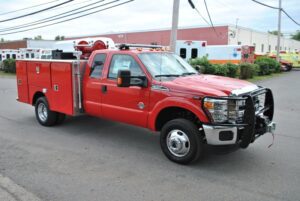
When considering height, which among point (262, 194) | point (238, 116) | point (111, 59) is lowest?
point (262, 194)

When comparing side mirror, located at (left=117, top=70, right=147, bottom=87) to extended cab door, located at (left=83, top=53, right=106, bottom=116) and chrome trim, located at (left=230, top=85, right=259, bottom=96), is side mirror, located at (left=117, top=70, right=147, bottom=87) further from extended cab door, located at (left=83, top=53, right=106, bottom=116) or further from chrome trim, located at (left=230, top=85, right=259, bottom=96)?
chrome trim, located at (left=230, top=85, right=259, bottom=96)

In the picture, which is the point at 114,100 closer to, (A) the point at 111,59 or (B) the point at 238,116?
(A) the point at 111,59

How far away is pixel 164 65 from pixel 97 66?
1.52 meters

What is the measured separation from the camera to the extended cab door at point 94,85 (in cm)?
659

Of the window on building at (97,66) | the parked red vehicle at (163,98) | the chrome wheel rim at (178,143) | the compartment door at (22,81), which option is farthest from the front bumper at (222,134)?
the compartment door at (22,81)

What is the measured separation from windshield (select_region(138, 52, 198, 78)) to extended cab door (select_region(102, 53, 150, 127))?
19 centimetres

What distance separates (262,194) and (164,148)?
1841mm

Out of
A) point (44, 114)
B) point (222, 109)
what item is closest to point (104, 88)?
point (44, 114)

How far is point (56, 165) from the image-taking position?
17.0 ft

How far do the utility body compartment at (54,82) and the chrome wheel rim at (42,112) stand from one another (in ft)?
1.14

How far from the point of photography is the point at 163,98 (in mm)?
5418

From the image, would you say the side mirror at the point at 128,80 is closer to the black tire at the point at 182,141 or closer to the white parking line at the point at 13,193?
the black tire at the point at 182,141

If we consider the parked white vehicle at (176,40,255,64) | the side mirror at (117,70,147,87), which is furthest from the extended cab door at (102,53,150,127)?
the parked white vehicle at (176,40,255,64)

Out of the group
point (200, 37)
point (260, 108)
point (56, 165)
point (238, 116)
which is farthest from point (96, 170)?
point (200, 37)
